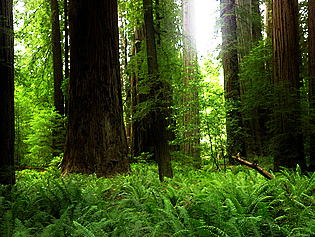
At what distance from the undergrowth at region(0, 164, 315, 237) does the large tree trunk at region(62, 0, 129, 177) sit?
1507mm

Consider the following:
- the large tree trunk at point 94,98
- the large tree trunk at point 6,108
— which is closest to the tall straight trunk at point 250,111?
the large tree trunk at point 94,98

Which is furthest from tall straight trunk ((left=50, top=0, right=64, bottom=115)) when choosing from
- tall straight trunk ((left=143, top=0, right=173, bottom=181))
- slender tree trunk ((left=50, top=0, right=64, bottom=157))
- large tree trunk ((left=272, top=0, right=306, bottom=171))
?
large tree trunk ((left=272, top=0, right=306, bottom=171))

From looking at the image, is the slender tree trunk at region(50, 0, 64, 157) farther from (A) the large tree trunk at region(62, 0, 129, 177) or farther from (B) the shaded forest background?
(A) the large tree trunk at region(62, 0, 129, 177)

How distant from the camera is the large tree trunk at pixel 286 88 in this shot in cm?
631

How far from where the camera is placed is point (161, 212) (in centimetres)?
313

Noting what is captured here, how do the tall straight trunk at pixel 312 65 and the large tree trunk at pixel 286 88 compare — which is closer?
the large tree trunk at pixel 286 88

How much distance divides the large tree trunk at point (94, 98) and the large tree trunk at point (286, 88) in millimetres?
3563

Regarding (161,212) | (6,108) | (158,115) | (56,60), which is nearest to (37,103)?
(56,60)

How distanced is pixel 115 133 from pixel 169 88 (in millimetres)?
1552

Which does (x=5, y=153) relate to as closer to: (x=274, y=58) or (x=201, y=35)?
(x=274, y=58)

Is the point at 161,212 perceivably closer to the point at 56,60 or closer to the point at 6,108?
the point at 6,108

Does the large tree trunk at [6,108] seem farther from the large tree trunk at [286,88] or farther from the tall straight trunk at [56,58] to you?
the tall straight trunk at [56,58]

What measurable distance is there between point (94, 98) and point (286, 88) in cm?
420

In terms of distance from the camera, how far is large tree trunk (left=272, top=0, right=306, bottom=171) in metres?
6.31
